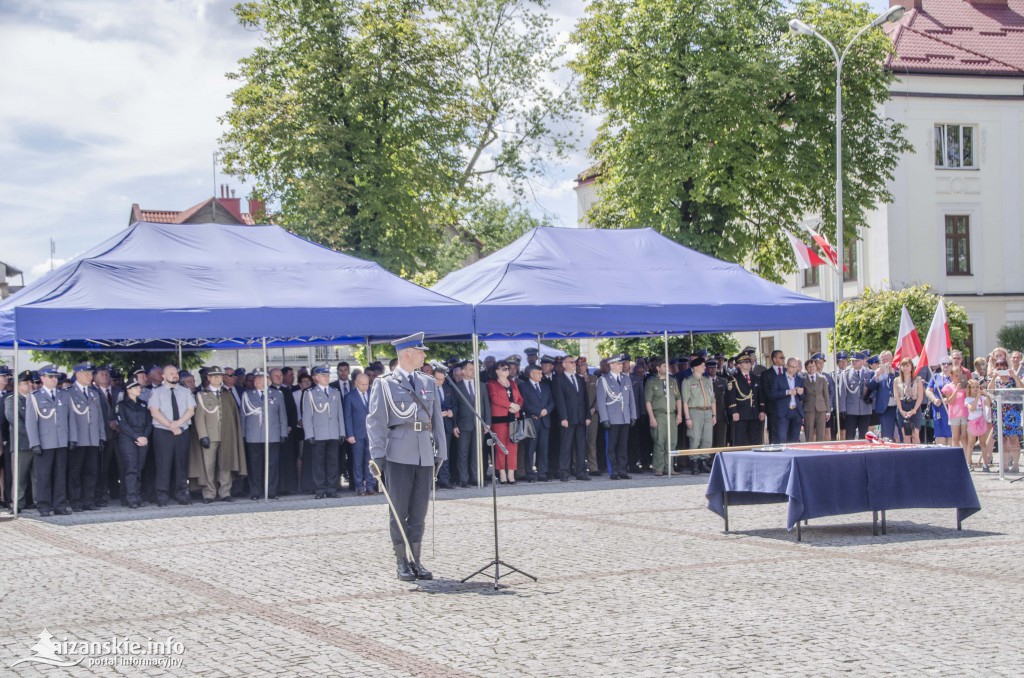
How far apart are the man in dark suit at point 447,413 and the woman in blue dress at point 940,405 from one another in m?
8.34

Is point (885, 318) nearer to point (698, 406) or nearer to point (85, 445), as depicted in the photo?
point (698, 406)

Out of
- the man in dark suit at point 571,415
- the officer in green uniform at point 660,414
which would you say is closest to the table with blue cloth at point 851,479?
the man in dark suit at point 571,415

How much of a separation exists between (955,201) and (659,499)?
33969mm

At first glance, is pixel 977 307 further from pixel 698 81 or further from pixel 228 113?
pixel 228 113

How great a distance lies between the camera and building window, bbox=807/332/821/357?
4841 cm

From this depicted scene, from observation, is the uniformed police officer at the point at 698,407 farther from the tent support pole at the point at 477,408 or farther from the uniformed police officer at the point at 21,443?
the uniformed police officer at the point at 21,443

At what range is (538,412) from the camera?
19.5m

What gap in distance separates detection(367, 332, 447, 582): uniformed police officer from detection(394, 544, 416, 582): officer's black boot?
158mm

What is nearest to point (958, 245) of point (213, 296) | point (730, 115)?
point (730, 115)

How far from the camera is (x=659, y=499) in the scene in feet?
53.8

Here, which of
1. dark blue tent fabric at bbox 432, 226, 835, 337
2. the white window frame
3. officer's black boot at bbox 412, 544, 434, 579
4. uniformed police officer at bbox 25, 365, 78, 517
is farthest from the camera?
the white window frame

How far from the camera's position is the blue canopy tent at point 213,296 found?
1630cm

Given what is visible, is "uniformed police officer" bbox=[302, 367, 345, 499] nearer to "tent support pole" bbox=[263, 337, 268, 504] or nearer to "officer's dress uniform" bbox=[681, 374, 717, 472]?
"tent support pole" bbox=[263, 337, 268, 504]

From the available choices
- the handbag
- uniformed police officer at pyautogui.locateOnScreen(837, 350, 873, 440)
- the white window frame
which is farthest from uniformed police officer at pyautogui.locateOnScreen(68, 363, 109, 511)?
the white window frame
